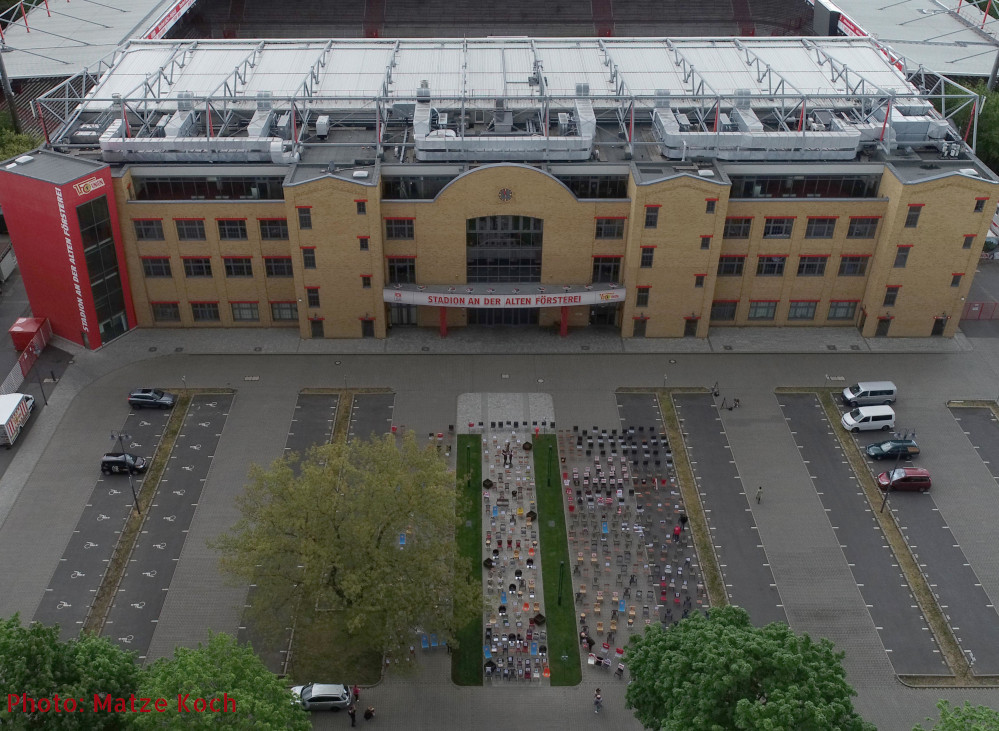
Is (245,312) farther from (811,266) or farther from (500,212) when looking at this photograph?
(811,266)

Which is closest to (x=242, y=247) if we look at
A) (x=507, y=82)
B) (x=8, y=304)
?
(x=8, y=304)

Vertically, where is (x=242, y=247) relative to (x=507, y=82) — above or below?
below

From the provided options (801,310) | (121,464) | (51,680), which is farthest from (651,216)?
(51,680)

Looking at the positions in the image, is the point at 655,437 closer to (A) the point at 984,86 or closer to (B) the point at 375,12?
(A) the point at 984,86

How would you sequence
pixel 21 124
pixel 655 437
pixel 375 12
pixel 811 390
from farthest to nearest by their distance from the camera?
pixel 375 12
pixel 21 124
pixel 811 390
pixel 655 437

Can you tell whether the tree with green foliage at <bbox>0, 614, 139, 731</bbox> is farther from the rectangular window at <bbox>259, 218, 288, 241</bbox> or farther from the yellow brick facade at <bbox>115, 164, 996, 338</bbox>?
the rectangular window at <bbox>259, 218, 288, 241</bbox>

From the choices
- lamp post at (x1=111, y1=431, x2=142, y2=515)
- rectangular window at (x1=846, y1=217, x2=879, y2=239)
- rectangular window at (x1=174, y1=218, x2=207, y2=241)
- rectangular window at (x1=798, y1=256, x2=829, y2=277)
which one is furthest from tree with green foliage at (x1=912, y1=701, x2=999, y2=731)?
rectangular window at (x1=174, y1=218, x2=207, y2=241)
